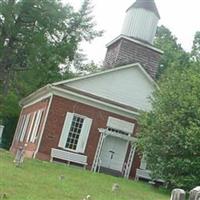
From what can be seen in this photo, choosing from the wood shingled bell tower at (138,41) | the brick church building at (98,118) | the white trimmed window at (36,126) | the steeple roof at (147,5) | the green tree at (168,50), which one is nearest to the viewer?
the brick church building at (98,118)

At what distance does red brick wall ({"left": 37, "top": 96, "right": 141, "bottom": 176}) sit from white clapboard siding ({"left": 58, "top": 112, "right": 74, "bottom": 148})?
0.51ft

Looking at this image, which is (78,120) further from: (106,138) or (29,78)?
(29,78)

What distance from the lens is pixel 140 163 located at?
28.2m

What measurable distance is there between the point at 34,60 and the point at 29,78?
4.99ft

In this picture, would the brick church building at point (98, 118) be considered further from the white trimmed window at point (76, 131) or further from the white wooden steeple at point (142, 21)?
the white wooden steeple at point (142, 21)

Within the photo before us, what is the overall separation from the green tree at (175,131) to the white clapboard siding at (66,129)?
4.67 m

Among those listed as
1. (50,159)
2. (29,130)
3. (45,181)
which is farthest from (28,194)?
(29,130)

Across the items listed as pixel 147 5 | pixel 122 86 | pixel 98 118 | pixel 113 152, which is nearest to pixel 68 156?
pixel 98 118

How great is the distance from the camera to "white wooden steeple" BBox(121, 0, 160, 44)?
3145cm

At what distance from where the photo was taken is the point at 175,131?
21.5 m

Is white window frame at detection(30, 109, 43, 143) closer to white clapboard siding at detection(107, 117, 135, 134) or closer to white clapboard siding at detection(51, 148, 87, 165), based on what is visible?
white clapboard siding at detection(51, 148, 87, 165)

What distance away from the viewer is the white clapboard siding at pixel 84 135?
88.6 ft

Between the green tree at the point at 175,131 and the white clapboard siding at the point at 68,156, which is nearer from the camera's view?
the green tree at the point at 175,131

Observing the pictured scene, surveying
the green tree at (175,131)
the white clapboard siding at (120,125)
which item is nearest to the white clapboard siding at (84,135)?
the white clapboard siding at (120,125)
